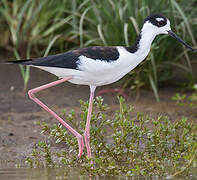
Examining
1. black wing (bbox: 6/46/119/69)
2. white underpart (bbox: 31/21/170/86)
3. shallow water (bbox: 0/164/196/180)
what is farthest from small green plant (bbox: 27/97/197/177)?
black wing (bbox: 6/46/119/69)

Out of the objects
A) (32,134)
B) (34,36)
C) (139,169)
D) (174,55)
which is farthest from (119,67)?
(34,36)

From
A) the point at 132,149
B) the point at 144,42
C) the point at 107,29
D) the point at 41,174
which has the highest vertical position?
the point at 107,29

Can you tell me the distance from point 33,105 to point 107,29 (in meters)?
1.48

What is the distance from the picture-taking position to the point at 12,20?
7.78 metres

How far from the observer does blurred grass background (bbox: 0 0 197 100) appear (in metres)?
6.74

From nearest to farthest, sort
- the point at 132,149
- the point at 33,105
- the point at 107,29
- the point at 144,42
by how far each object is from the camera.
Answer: the point at 132,149, the point at 144,42, the point at 33,105, the point at 107,29

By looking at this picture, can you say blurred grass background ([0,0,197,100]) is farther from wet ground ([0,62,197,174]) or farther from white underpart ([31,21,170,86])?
white underpart ([31,21,170,86])

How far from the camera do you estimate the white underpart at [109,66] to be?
432 centimetres

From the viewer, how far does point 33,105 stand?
21.9ft

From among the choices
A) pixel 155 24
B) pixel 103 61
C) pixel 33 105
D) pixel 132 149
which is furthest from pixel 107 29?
pixel 132 149

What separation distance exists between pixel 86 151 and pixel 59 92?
2.35m

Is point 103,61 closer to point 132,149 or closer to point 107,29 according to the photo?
point 132,149

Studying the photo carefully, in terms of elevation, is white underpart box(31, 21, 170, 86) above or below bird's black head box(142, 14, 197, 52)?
below

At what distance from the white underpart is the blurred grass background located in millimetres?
1851
